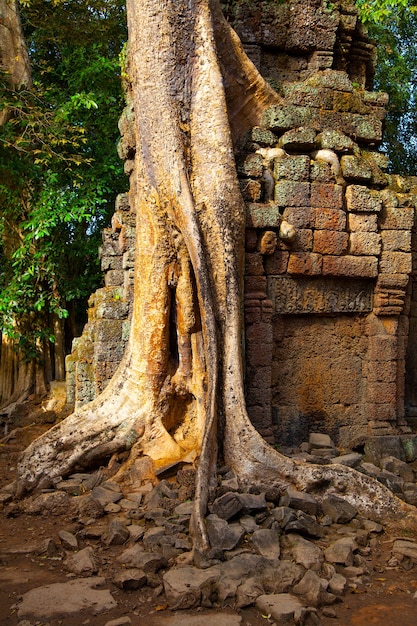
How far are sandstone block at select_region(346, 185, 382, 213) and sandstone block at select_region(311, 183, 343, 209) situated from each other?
81 mm

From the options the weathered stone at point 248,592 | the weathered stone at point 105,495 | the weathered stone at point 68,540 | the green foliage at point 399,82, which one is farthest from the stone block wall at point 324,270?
the green foliage at point 399,82

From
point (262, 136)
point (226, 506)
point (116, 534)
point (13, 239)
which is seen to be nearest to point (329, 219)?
point (262, 136)

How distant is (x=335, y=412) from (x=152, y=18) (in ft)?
12.6

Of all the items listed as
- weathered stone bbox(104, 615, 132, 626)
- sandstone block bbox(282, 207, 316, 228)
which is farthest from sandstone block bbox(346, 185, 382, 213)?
weathered stone bbox(104, 615, 132, 626)

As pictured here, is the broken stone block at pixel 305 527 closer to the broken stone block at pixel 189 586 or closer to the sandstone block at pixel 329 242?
the broken stone block at pixel 189 586

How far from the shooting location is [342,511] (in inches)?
→ 161

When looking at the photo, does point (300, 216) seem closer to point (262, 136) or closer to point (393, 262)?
point (262, 136)

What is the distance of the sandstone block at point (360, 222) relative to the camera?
5832mm

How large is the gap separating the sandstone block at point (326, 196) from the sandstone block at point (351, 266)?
1.57 ft

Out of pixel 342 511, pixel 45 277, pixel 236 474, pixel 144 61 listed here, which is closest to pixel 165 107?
pixel 144 61

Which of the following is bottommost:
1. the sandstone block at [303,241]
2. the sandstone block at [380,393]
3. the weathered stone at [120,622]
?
the weathered stone at [120,622]

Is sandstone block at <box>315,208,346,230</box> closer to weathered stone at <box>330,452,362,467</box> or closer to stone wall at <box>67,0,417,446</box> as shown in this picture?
stone wall at <box>67,0,417,446</box>

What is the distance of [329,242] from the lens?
5.75 meters

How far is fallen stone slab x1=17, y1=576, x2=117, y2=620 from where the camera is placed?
2982mm
